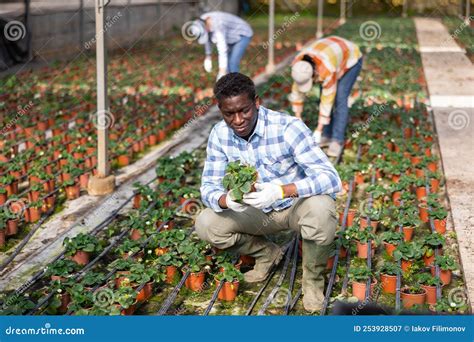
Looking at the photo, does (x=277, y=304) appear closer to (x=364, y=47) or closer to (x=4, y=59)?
(x=4, y=59)

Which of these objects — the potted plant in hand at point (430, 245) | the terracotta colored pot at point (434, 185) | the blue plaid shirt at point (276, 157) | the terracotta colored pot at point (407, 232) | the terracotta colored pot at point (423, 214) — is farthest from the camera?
the terracotta colored pot at point (434, 185)

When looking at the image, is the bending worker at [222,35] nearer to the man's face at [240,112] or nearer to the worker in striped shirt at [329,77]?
the worker in striped shirt at [329,77]

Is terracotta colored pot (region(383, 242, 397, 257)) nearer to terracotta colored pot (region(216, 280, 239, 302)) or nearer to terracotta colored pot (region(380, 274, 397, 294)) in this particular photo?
terracotta colored pot (region(380, 274, 397, 294))

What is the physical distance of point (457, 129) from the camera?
25.5 ft

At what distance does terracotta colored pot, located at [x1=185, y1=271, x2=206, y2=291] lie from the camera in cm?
399

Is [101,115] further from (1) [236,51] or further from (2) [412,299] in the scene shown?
(1) [236,51]

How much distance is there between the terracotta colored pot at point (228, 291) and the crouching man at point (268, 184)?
20cm

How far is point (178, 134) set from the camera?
8.05 metres

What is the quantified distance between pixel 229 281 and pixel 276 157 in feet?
2.41

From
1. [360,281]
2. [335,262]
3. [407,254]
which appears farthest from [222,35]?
[360,281]

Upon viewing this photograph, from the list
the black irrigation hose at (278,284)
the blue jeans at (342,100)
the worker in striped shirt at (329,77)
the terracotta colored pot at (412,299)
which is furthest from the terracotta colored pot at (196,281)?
the blue jeans at (342,100)

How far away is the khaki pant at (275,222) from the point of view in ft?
11.5

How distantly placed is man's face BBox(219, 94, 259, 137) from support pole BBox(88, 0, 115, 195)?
217cm

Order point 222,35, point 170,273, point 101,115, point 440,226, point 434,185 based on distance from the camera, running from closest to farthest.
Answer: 1. point 170,273
2. point 440,226
3. point 101,115
4. point 434,185
5. point 222,35
